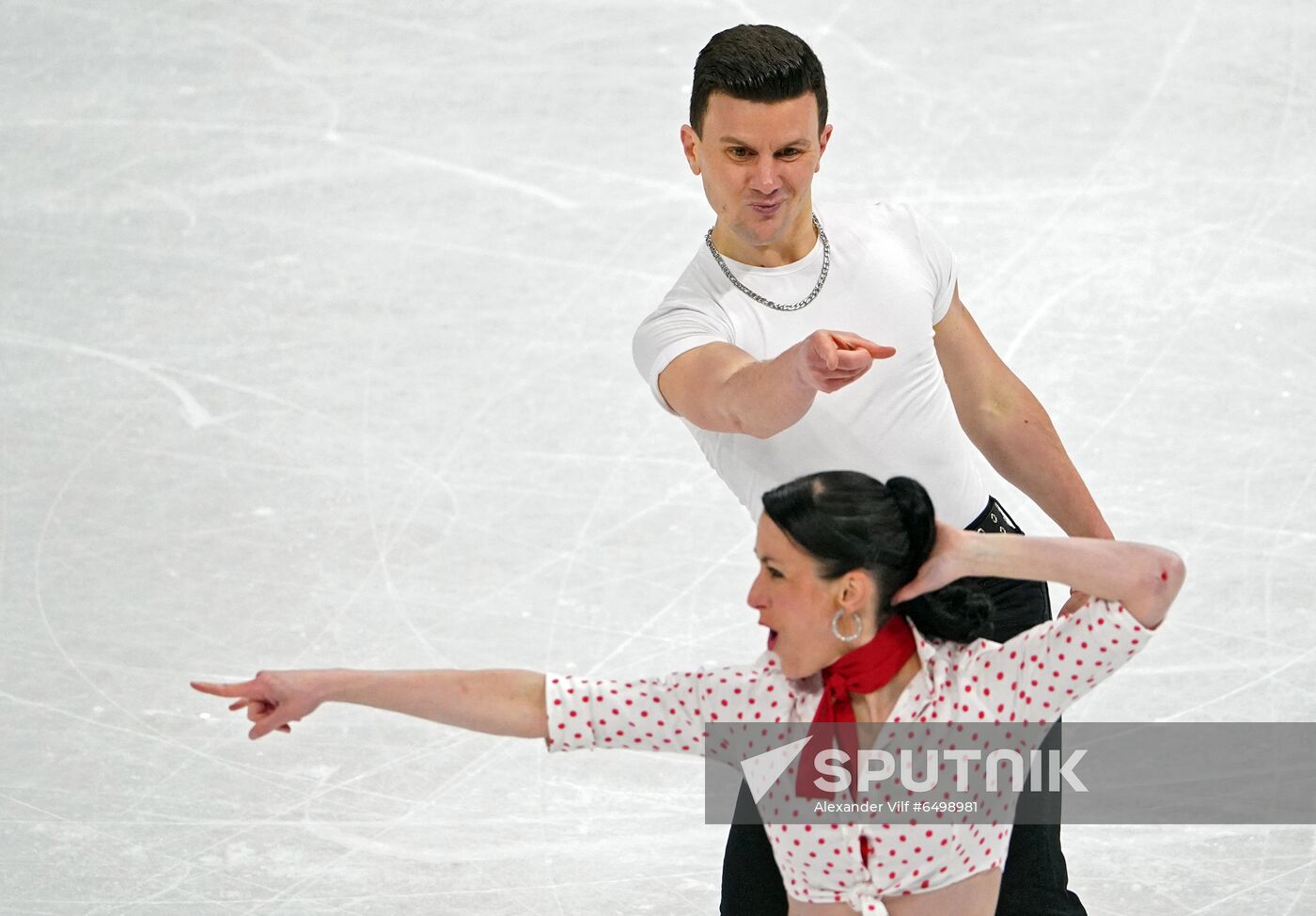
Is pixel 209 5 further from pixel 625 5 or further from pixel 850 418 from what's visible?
pixel 850 418

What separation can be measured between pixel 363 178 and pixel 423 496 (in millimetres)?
1898

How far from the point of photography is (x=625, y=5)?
7883 mm

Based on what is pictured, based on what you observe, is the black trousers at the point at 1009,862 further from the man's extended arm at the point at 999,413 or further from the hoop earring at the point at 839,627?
the hoop earring at the point at 839,627

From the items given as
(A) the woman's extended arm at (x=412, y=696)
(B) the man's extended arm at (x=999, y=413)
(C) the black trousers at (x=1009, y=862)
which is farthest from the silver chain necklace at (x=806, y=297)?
(A) the woman's extended arm at (x=412, y=696)

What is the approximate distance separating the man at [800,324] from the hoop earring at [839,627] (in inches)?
16.2

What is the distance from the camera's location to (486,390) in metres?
5.86

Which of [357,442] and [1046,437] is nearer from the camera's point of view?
[1046,437]

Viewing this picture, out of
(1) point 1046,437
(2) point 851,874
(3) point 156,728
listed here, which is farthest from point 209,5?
(2) point 851,874

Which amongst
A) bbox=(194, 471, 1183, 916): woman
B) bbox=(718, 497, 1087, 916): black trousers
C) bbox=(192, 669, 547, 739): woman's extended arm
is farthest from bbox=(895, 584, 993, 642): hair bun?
bbox=(192, 669, 547, 739): woman's extended arm

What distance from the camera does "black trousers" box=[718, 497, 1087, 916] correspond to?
3.16 metres

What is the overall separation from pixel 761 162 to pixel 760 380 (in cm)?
45

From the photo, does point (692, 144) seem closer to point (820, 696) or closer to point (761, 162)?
point (761, 162)

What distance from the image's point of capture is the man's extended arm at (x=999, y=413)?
11.1ft

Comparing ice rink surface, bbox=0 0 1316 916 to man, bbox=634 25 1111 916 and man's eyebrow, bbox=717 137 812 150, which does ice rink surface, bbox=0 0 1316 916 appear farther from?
man's eyebrow, bbox=717 137 812 150
